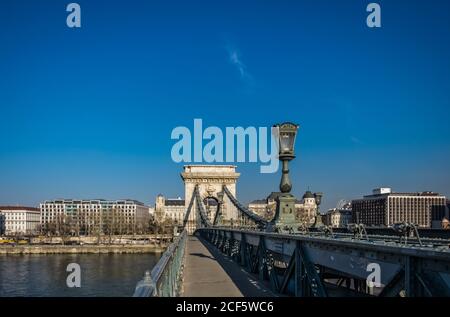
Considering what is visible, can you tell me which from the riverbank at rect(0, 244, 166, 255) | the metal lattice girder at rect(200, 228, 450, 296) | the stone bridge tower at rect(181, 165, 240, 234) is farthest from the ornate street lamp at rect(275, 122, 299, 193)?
the riverbank at rect(0, 244, 166, 255)

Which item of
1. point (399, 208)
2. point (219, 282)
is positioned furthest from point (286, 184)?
point (399, 208)

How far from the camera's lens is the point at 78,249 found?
91.0m

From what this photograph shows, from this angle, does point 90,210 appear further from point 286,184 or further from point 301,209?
point 286,184

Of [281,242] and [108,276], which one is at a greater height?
[281,242]

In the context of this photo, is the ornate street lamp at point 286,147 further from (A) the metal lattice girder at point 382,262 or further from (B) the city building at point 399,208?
(B) the city building at point 399,208

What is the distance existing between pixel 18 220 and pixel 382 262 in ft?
535

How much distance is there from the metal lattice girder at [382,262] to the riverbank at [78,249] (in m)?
80.0

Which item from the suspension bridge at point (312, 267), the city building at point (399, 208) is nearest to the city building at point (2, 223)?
the city building at point (399, 208)

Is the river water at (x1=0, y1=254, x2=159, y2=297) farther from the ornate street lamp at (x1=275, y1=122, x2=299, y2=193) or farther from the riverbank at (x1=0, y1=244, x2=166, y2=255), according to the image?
the ornate street lamp at (x1=275, y1=122, x2=299, y2=193)
